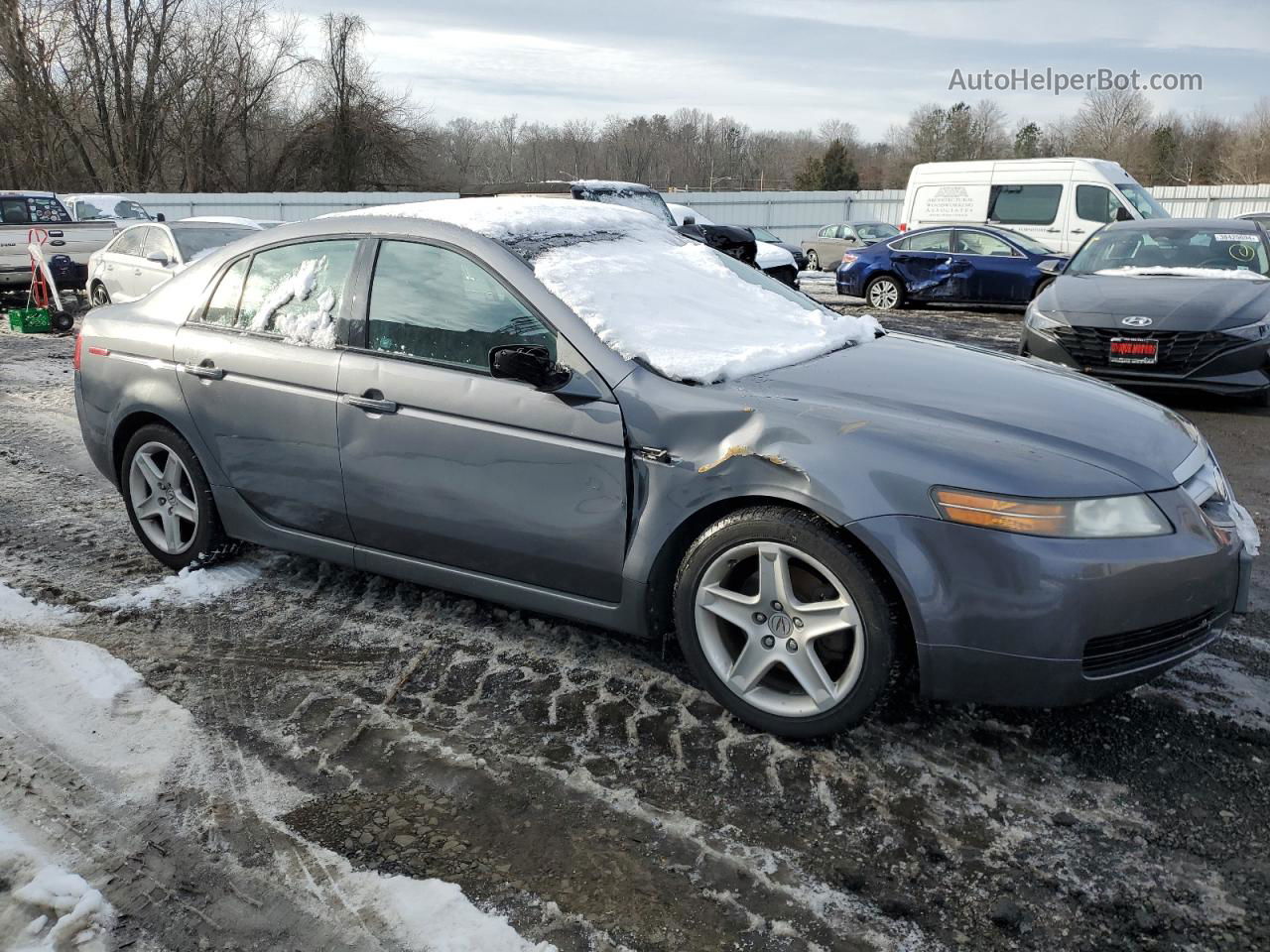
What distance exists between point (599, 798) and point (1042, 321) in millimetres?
6415

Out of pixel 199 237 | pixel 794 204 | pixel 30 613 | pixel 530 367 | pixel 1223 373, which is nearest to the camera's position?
pixel 530 367

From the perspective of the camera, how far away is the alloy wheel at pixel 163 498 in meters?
4.28

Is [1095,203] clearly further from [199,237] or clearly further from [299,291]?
[299,291]

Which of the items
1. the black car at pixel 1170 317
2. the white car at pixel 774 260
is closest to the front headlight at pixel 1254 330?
the black car at pixel 1170 317

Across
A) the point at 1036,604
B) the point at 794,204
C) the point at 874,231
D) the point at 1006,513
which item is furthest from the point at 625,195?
the point at 794,204

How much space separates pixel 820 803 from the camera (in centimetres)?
266

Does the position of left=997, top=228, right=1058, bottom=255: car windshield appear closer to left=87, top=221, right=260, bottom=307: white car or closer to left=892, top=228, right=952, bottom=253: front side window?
left=892, top=228, right=952, bottom=253: front side window

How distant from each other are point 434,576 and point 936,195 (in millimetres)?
16511

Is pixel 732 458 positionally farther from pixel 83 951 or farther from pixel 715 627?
pixel 83 951

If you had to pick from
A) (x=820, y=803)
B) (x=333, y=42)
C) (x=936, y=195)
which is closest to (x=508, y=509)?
(x=820, y=803)

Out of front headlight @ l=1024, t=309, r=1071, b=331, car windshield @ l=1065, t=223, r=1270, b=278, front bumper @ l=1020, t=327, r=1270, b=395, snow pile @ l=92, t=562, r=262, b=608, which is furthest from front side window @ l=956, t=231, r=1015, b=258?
snow pile @ l=92, t=562, r=262, b=608

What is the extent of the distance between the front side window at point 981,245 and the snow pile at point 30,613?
13.6 meters

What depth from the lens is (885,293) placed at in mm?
15430

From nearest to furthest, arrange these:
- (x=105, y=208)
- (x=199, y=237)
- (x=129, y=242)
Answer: (x=199, y=237) < (x=129, y=242) < (x=105, y=208)
